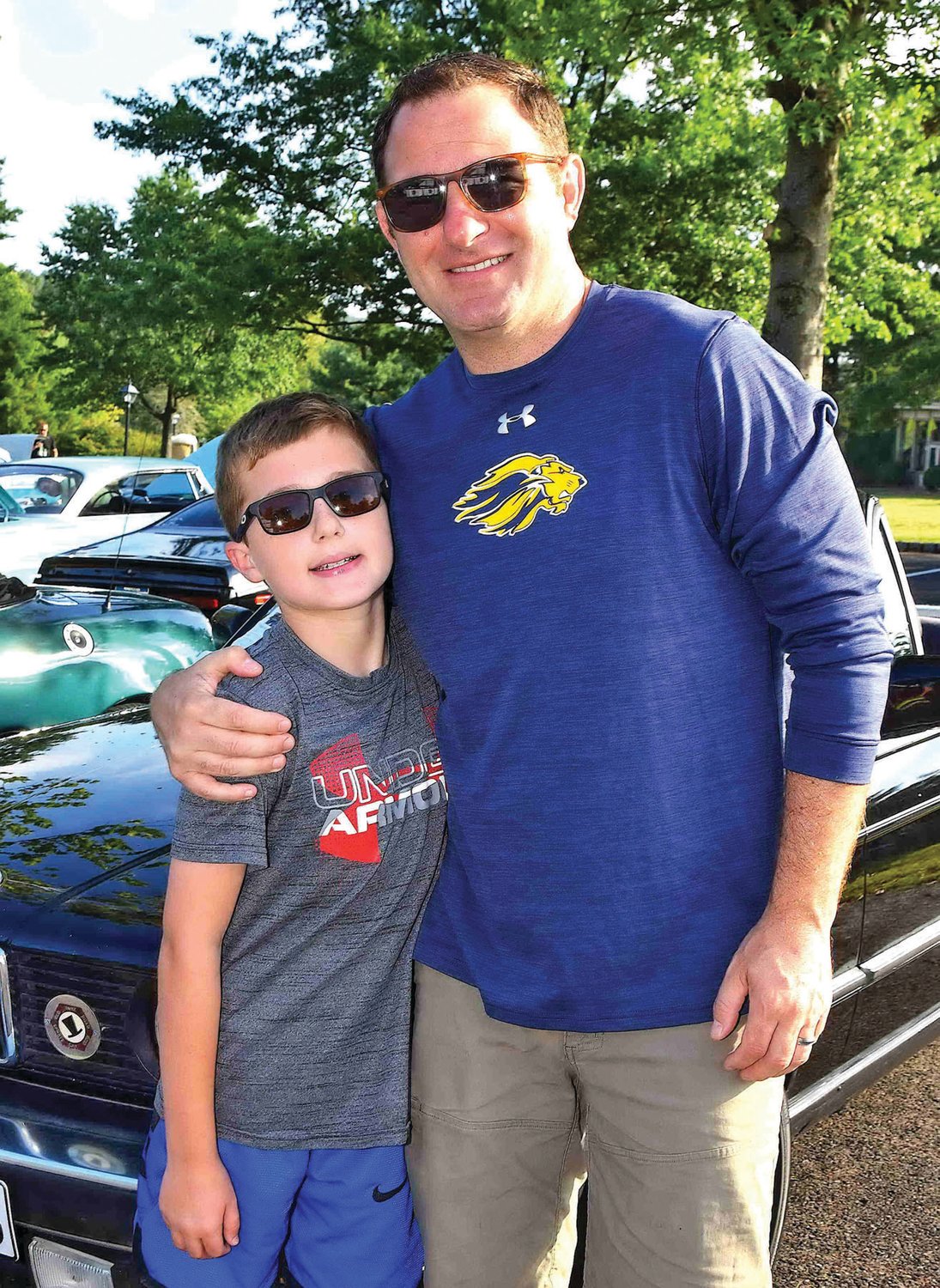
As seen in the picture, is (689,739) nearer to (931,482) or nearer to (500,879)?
(500,879)

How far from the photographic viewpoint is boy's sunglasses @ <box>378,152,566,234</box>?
1.93 m

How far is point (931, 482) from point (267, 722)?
46.4m

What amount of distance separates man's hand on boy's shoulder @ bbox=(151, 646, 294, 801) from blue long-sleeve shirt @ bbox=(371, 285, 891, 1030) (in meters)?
0.28

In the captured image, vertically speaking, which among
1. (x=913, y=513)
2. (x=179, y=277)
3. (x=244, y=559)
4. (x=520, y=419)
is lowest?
(x=913, y=513)

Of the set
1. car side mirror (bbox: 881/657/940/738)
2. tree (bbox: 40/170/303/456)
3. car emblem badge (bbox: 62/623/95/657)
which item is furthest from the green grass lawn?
car side mirror (bbox: 881/657/940/738)

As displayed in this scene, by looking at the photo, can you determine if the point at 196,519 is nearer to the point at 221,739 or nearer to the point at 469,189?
the point at 469,189

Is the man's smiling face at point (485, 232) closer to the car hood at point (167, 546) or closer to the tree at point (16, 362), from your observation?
the car hood at point (167, 546)

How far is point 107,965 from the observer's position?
215 centimetres

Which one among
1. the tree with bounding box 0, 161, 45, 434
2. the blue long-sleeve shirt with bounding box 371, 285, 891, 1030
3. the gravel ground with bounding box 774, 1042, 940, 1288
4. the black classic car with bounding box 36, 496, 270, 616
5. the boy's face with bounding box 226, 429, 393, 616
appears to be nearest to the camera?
the blue long-sleeve shirt with bounding box 371, 285, 891, 1030

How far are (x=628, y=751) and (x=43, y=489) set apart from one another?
10.2 m

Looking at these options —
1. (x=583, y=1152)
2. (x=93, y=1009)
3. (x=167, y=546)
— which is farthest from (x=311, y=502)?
(x=167, y=546)

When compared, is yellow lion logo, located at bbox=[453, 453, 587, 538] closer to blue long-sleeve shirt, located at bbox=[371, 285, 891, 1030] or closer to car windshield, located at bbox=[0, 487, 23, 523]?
blue long-sleeve shirt, located at bbox=[371, 285, 891, 1030]

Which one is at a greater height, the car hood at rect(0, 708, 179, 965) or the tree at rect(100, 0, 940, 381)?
the tree at rect(100, 0, 940, 381)

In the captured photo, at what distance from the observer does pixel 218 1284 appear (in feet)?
A: 6.05
